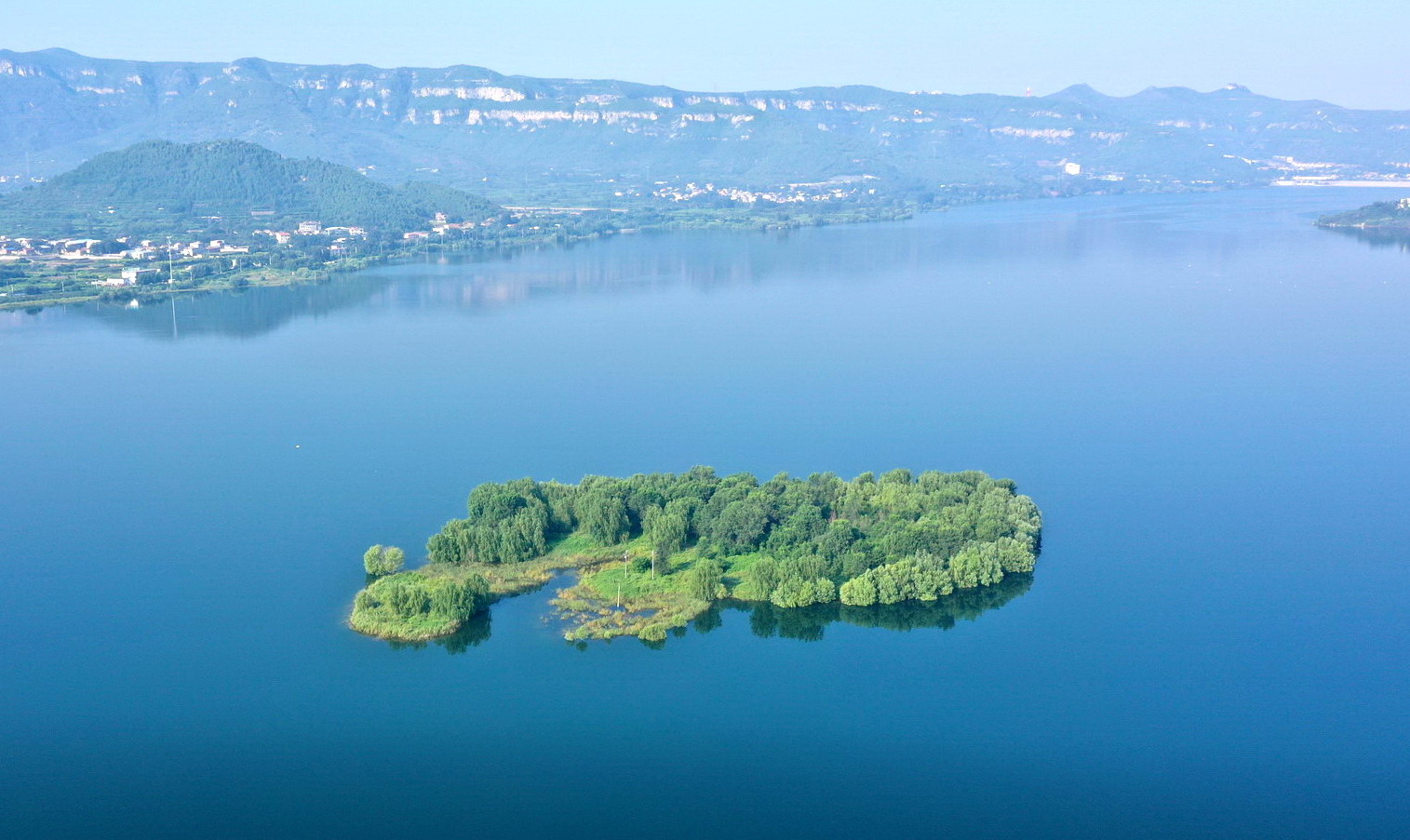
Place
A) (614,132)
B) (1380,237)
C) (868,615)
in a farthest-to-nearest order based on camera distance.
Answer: (614,132) → (1380,237) → (868,615)

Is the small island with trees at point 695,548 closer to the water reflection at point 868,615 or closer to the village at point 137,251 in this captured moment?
the water reflection at point 868,615

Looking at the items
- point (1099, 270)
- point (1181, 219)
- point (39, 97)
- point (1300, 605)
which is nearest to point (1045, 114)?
point (1181, 219)

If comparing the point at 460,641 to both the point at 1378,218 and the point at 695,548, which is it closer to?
the point at 695,548

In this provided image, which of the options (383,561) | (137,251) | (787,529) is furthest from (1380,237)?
(137,251)

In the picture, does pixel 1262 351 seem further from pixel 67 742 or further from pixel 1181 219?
pixel 1181 219

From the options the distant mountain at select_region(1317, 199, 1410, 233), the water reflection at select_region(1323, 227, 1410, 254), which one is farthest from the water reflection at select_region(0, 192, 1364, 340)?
the distant mountain at select_region(1317, 199, 1410, 233)

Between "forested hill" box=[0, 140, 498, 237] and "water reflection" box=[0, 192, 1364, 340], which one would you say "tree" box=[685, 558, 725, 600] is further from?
"forested hill" box=[0, 140, 498, 237]
